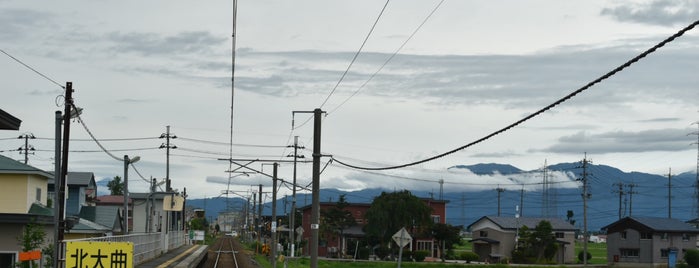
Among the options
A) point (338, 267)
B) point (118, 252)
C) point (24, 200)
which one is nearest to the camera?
point (118, 252)

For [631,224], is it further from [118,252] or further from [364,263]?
[118,252]

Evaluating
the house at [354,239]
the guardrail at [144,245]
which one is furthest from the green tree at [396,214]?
the guardrail at [144,245]

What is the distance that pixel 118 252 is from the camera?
800 inches

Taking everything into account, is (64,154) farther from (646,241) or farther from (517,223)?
(517,223)

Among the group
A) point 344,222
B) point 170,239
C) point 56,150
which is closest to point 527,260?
point 344,222

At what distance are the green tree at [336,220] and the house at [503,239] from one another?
15623 mm

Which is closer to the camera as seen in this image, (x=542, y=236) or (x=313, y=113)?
(x=313, y=113)

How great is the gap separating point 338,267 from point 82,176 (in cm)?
1972

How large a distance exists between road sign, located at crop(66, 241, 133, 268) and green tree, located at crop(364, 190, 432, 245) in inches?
2461

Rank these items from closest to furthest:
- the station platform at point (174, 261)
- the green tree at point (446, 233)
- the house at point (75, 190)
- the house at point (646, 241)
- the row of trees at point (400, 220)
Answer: the station platform at point (174, 261) → the house at point (75, 190) → the row of trees at point (400, 220) → the green tree at point (446, 233) → the house at point (646, 241)

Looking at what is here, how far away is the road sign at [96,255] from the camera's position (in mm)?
20031

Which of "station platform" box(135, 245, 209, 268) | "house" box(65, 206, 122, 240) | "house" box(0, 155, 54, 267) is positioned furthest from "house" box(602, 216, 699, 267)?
"house" box(0, 155, 54, 267)

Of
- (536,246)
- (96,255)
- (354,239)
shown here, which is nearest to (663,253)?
(536,246)

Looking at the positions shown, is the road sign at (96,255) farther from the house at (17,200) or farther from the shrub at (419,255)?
the shrub at (419,255)
